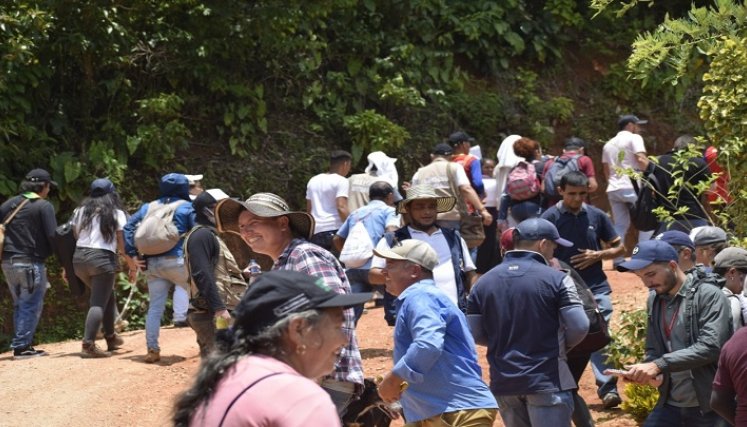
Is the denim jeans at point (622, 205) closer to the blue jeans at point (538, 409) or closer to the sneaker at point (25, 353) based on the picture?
the sneaker at point (25, 353)

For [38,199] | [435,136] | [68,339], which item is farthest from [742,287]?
[435,136]

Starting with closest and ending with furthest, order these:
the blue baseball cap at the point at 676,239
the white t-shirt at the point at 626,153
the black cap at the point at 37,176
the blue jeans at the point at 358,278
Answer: the blue baseball cap at the point at 676,239 → the blue jeans at the point at 358,278 → the black cap at the point at 37,176 → the white t-shirt at the point at 626,153

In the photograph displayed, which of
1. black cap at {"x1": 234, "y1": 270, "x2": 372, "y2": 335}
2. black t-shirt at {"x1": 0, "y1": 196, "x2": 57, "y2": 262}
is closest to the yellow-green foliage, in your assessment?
black cap at {"x1": 234, "y1": 270, "x2": 372, "y2": 335}

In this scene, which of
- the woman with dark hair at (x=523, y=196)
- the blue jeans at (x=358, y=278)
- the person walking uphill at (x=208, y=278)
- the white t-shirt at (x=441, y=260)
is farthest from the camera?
the woman with dark hair at (x=523, y=196)

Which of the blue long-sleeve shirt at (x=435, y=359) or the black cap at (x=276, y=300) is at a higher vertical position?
the black cap at (x=276, y=300)

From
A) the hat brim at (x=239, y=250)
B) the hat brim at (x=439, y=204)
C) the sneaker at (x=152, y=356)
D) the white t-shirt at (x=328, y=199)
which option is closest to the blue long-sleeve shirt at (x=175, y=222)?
the sneaker at (x=152, y=356)

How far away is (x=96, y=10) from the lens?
14867mm

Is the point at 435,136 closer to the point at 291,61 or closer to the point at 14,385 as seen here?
the point at 291,61

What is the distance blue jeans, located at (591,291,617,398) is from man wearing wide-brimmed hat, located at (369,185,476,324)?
3.64 ft

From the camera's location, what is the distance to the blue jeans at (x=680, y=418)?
20.7 feet

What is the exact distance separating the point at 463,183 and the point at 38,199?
177 inches

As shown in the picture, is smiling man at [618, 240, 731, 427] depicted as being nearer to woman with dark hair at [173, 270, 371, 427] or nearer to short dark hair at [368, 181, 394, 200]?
woman with dark hair at [173, 270, 371, 427]

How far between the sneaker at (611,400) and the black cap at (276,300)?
6.24 meters

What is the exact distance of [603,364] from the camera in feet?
30.4
